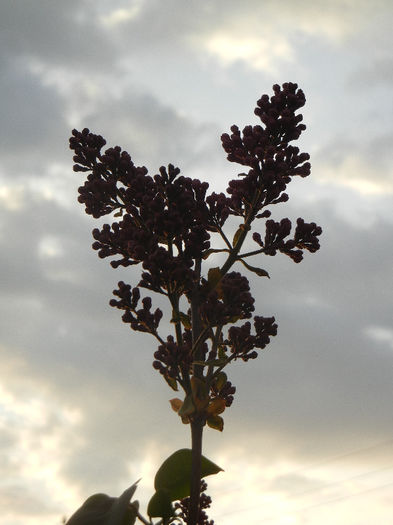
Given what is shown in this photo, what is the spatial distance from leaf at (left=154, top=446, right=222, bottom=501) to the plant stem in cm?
17

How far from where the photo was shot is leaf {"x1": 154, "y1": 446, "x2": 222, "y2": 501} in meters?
3.29

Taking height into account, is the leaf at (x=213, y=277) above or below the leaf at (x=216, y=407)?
above

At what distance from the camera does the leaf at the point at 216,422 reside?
3322 millimetres

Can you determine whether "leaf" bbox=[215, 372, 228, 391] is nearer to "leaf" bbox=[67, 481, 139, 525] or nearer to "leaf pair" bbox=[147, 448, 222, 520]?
"leaf pair" bbox=[147, 448, 222, 520]

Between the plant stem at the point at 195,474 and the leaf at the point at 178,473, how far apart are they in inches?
6.5

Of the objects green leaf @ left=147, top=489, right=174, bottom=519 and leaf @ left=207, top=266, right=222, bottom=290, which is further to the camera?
leaf @ left=207, top=266, right=222, bottom=290

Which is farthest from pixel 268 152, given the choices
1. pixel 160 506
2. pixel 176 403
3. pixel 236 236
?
pixel 160 506

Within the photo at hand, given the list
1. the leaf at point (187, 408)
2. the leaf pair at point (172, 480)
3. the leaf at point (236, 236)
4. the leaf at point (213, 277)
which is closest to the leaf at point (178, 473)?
the leaf pair at point (172, 480)

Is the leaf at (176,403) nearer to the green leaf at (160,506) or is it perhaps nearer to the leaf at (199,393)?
the leaf at (199,393)

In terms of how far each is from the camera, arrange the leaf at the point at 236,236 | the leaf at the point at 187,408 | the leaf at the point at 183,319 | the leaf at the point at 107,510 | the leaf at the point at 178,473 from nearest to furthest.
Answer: the leaf at the point at 107,510 → the leaf at the point at 187,408 → the leaf at the point at 178,473 → the leaf at the point at 183,319 → the leaf at the point at 236,236

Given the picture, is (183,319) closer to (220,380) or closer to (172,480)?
(220,380)

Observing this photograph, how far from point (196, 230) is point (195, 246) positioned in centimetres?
8

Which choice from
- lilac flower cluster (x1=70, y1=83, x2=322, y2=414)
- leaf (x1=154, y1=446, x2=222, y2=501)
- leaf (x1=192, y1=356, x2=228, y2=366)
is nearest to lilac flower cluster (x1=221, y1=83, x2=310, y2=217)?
lilac flower cluster (x1=70, y1=83, x2=322, y2=414)

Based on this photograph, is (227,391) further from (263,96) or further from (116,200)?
(263,96)
